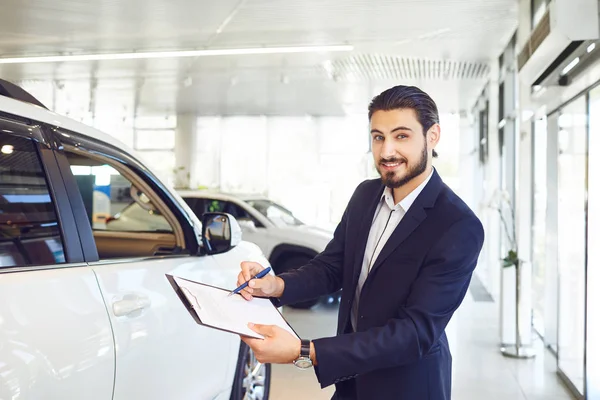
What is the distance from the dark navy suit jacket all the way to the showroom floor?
2.70m

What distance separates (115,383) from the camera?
1.64 m

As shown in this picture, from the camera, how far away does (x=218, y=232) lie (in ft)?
8.29

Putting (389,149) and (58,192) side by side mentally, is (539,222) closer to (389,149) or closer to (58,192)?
(389,149)

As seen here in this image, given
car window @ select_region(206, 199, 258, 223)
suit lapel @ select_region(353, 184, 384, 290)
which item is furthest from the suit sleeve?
car window @ select_region(206, 199, 258, 223)

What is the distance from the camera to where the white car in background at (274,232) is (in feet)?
24.1

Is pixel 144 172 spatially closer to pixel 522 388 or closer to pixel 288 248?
pixel 522 388

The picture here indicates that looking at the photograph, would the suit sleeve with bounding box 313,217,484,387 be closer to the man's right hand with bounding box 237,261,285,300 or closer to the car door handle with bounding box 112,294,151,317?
the man's right hand with bounding box 237,261,285,300

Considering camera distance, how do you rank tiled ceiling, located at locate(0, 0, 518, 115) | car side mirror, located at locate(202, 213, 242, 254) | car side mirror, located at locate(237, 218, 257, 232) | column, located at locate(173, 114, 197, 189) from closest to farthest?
car side mirror, located at locate(202, 213, 242, 254), tiled ceiling, located at locate(0, 0, 518, 115), car side mirror, located at locate(237, 218, 257, 232), column, located at locate(173, 114, 197, 189)

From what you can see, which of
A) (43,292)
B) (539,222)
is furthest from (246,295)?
(539,222)

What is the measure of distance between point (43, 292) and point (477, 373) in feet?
13.4

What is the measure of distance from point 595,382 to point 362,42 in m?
5.04

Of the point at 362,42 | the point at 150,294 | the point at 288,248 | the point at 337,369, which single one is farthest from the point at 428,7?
the point at 337,369

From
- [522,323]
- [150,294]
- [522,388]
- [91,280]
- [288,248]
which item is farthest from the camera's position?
[288,248]

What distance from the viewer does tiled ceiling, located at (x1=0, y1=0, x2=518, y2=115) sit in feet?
20.9
